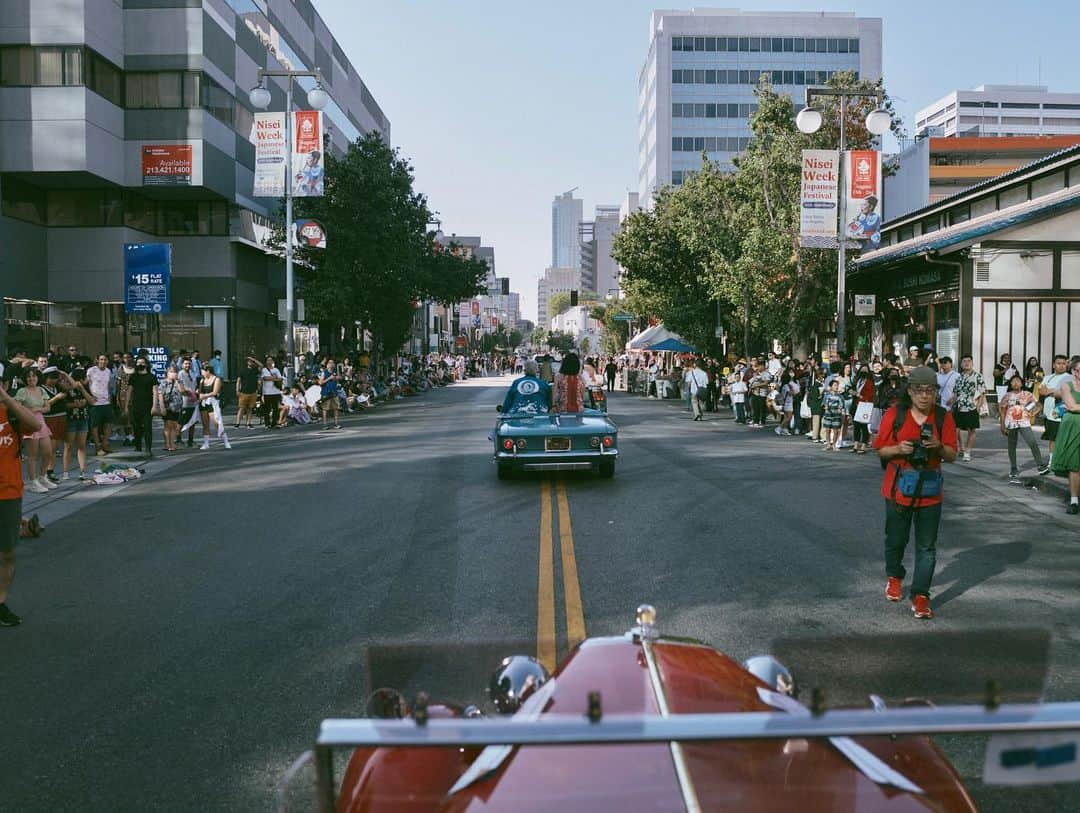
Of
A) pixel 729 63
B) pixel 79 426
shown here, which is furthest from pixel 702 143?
pixel 79 426

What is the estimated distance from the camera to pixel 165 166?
35.0 metres

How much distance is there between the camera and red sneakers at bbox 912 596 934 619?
6922 millimetres

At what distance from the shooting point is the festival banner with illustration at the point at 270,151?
98.6ft

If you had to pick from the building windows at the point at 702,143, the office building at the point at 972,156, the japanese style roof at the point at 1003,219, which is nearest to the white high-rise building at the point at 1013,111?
the building windows at the point at 702,143

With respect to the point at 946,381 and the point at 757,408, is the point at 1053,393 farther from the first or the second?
the point at 757,408

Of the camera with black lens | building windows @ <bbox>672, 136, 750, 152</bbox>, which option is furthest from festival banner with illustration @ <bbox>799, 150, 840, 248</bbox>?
building windows @ <bbox>672, 136, 750, 152</bbox>

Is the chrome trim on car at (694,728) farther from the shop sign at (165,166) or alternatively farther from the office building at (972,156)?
the office building at (972,156)

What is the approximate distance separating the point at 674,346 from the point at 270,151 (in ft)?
66.8

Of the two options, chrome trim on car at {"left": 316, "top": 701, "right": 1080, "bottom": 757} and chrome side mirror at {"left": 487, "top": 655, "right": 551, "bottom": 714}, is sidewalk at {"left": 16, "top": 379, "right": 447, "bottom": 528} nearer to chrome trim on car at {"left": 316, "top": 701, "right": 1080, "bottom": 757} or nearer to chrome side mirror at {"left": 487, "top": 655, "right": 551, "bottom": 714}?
chrome side mirror at {"left": 487, "top": 655, "right": 551, "bottom": 714}

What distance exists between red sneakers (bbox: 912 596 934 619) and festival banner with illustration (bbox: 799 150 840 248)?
18.9m

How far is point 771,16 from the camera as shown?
106 m

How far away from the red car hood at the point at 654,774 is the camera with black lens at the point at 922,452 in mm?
4510

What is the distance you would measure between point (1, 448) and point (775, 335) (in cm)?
2958

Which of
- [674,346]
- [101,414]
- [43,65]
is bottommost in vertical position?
[101,414]
